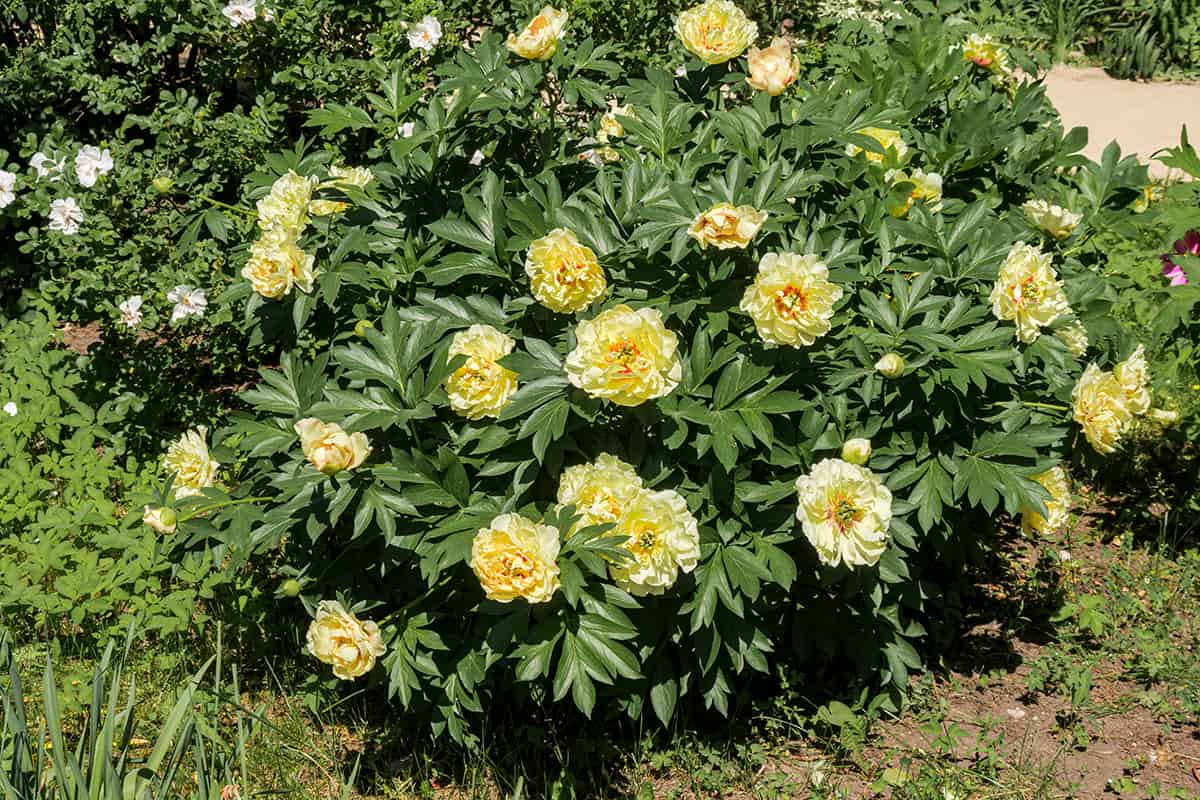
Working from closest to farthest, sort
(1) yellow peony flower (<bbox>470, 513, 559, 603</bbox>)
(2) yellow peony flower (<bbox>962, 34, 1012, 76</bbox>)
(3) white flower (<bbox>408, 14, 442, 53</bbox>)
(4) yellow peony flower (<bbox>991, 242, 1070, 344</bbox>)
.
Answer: (1) yellow peony flower (<bbox>470, 513, 559, 603</bbox>) → (4) yellow peony flower (<bbox>991, 242, 1070, 344</bbox>) → (2) yellow peony flower (<bbox>962, 34, 1012, 76</bbox>) → (3) white flower (<bbox>408, 14, 442, 53</bbox>)

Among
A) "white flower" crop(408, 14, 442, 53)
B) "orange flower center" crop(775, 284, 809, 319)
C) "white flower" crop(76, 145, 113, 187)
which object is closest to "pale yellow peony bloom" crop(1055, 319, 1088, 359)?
"orange flower center" crop(775, 284, 809, 319)

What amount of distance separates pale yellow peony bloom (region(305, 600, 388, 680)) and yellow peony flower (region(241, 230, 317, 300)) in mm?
724

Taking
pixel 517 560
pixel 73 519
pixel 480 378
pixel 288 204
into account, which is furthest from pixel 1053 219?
pixel 73 519

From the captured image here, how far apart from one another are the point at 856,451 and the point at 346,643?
1.13 meters

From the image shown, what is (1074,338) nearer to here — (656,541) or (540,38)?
(656,541)

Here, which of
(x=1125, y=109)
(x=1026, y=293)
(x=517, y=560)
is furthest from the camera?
(x=1125, y=109)

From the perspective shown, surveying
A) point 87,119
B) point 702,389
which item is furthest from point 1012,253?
point 87,119

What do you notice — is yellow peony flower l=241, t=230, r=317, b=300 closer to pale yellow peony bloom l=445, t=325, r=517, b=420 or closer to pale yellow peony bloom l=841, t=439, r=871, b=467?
pale yellow peony bloom l=445, t=325, r=517, b=420

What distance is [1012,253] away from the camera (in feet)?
8.63

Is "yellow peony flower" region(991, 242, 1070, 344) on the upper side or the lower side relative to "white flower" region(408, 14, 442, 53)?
upper

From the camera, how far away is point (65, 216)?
371cm

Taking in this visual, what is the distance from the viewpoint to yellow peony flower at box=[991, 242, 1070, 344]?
2621mm

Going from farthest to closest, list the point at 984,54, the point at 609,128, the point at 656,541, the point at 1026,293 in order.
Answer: the point at 984,54 → the point at 609,128 → the point at 1026,293 → the point at 656,541

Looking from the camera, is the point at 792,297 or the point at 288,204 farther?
the point at 288,204
